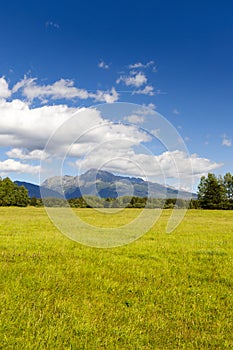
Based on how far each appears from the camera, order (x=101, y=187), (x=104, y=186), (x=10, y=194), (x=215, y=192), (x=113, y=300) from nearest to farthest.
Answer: (x=113, y=300), (x=101, y=187), (x=104, y=186), (x=215, y=192), (x=10, y=194)

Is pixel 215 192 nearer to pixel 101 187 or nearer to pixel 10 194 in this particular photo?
pixel 10 194

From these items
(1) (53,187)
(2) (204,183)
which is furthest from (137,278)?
(2) (204,183)

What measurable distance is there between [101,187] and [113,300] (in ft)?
21.8

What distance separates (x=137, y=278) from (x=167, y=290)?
4.15ft

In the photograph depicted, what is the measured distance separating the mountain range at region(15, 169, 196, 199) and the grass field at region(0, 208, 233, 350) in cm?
258

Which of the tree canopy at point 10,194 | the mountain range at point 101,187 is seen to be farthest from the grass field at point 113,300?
the tree canopy at point 10,194

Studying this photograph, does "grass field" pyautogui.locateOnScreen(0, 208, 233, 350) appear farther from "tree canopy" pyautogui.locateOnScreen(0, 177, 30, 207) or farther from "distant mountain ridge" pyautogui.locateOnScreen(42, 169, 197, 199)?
"tree canopy" pyautogui.locateOnScreen(0, 177, 30, 207)

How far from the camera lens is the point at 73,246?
14.1m

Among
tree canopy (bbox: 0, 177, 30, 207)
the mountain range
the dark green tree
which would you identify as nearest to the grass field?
the mountain range

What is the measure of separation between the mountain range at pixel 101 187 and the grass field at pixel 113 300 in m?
2.58

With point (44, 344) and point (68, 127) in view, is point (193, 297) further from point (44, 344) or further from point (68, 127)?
point (68, 127)

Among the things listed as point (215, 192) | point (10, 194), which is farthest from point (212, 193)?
point (10, 194)

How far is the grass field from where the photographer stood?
6098 mm

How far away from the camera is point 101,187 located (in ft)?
45.7
